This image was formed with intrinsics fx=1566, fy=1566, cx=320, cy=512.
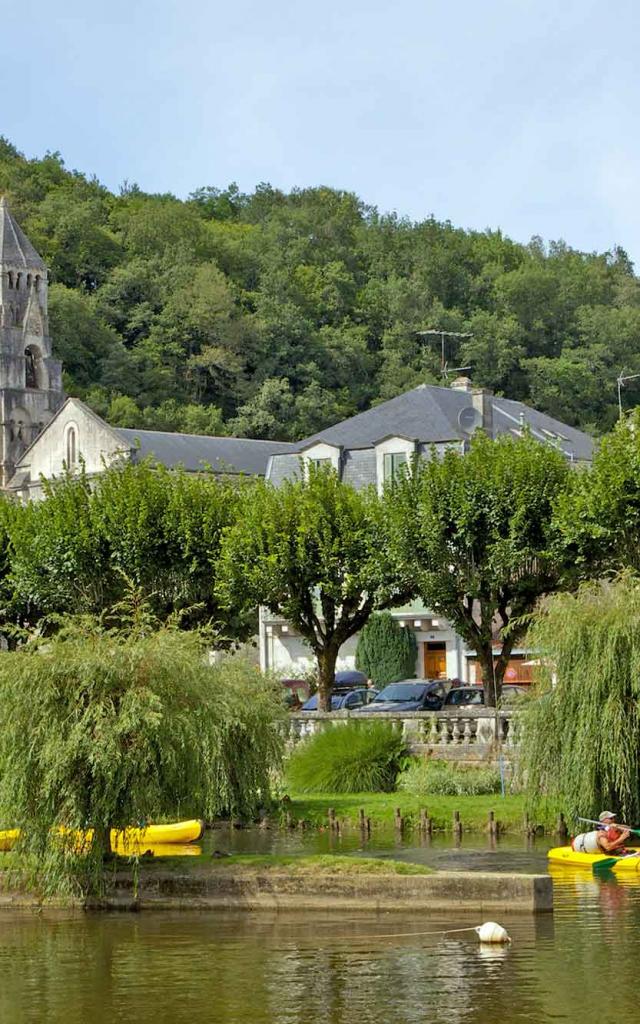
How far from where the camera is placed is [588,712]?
3256 cm

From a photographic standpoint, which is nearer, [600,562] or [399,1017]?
[399,1017]

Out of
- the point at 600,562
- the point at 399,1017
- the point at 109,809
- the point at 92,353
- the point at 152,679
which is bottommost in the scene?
the point at 399,1017

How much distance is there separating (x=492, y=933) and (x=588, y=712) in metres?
10.7

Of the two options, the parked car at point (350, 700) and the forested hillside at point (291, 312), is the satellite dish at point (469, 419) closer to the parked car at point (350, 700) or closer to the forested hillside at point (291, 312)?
the parked car at point (350, 700)

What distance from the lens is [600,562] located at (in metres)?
45.6

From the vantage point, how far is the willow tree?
106ft

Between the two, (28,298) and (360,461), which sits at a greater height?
(28,298)

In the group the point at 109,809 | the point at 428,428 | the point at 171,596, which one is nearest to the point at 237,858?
the point at 109,809

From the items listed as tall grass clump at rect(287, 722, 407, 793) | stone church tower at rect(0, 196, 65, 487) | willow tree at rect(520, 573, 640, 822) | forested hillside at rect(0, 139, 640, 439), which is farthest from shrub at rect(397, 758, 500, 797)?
forested hillside at rect(0, 139, 640, 439)

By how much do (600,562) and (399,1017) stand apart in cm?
2806

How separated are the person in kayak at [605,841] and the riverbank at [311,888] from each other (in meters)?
5.34

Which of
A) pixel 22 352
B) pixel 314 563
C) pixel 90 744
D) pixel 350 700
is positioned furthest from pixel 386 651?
pixel 22 352

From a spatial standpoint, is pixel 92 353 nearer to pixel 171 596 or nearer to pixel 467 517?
pixel 171 596

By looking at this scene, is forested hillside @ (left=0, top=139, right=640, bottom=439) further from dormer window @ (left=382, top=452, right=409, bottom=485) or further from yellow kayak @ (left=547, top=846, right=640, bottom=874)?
yellow kayak @ (left=547, top=846, right=640, bottom=874)
